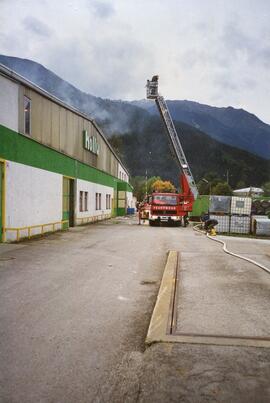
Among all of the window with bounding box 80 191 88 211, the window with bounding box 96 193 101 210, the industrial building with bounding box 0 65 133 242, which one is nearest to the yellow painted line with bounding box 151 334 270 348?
the industrial building with bounding box 0 65 133 242

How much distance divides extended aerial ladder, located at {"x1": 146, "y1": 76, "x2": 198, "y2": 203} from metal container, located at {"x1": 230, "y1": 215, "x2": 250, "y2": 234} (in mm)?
5549

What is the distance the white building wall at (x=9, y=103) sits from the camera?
1264 centimetres

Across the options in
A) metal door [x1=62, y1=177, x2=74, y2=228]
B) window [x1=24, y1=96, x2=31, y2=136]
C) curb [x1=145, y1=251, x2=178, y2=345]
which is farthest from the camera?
metal door [x1=62, y1=177, x2=74, y2=228]

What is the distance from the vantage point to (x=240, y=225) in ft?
70.4

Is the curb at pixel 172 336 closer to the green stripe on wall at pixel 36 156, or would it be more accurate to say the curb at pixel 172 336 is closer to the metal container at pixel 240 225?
the green stripe on wall at pixel 36 156

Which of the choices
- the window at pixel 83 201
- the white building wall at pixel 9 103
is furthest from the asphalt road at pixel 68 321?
the window at pixel 83 201

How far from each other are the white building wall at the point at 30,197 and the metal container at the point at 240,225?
34.1 ft

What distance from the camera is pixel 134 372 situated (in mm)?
3215

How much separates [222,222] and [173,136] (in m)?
9.80

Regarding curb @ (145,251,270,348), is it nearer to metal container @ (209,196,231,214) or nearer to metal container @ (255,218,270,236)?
metal container @ (255,218,270,236)

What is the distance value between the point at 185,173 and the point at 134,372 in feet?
85.3

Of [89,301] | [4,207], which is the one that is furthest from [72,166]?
[89,301]

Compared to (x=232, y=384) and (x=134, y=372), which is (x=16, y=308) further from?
(x=232, y=384)

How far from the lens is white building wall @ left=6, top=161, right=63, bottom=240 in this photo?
1300cm
